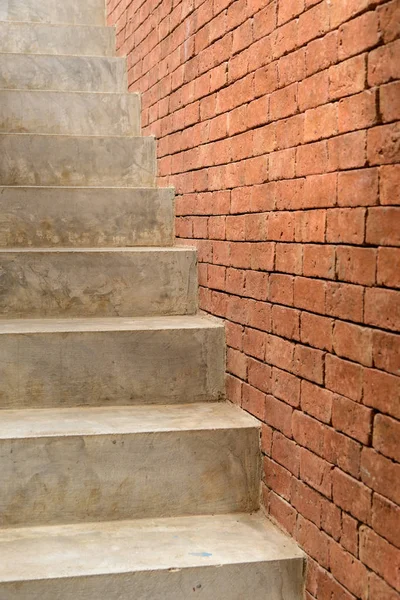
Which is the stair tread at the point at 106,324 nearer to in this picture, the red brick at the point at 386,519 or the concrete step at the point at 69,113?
the red brick at the point at 386,519

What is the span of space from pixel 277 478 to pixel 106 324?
2.44ft

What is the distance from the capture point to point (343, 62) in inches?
63.9

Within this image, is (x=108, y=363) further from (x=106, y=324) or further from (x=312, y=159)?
(x=312, y=159)

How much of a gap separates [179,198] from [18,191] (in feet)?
1.90

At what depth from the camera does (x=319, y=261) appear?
5.75 feet

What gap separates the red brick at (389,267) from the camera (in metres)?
1.44

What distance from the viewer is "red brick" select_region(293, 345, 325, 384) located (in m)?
1.76

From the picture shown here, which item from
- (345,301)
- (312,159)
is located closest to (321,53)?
(312,159)

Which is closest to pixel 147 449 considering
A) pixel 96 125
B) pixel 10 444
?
pixel 10 444

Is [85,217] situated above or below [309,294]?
above

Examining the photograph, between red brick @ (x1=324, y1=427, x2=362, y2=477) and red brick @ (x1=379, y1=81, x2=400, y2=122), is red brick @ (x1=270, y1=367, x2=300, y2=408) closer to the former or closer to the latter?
red brick @ (x1=324, y1=427, x2=362, y2=477)

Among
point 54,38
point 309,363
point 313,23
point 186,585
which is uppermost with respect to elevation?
point 54,38

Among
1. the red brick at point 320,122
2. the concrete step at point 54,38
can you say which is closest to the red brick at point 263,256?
the red brick at point 320,122

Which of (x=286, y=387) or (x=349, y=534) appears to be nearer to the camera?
(x=349, y=534)
